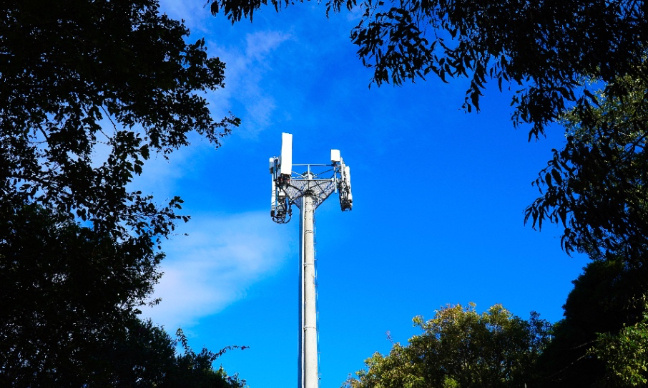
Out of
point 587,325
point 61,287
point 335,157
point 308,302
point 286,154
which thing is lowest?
point 61,287

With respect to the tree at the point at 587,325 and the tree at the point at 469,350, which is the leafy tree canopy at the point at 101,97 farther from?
the tree at the point at 469,350

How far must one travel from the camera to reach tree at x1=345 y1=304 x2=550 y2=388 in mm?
30766

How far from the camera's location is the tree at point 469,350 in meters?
30.8

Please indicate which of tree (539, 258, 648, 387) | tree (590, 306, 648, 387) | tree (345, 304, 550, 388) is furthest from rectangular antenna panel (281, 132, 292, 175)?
tree (590, 306, 648, 387)

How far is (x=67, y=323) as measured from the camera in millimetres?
9656

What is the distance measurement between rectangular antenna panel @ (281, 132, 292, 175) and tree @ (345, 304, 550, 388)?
493 inches

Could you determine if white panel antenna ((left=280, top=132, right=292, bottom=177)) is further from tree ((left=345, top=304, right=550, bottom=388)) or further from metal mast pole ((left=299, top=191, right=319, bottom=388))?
tree ((left=345, top=304, right=550, bottom=388))

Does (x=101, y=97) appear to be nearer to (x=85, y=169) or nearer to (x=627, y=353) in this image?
(x=85, y=169)

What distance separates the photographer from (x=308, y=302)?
2716cm

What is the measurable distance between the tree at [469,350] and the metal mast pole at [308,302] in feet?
25.5

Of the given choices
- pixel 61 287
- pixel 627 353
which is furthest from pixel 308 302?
pixel 61 287

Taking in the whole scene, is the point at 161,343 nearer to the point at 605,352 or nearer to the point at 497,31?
the point at 605,352

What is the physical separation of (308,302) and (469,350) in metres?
11.0

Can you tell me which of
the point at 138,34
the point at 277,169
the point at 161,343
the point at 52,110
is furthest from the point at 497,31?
the point at 277,169
